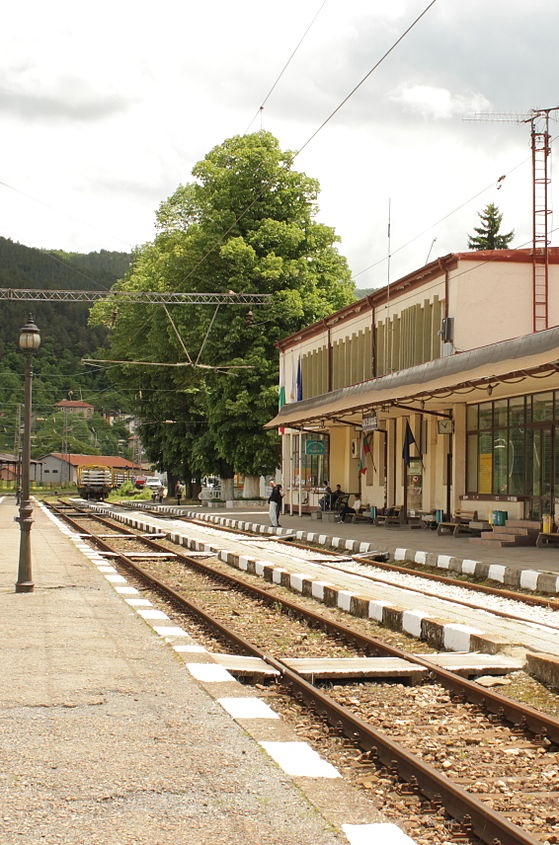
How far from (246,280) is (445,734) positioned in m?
39.4

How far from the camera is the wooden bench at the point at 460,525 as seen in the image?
26219 mm

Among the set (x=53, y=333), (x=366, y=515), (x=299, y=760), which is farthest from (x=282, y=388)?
(x=53, y=333)

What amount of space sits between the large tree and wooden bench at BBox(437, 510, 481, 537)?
1892 cm

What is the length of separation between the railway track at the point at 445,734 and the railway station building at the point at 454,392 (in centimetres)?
952

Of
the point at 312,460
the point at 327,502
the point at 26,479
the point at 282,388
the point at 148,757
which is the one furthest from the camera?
the point at 282,388

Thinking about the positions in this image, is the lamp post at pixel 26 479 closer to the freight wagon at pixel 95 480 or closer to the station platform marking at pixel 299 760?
the station platform marking at pixel 299 760

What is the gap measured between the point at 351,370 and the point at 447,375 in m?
14.9

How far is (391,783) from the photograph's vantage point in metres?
5.63

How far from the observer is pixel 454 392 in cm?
2477

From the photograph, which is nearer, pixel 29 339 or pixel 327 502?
pixel 29 339

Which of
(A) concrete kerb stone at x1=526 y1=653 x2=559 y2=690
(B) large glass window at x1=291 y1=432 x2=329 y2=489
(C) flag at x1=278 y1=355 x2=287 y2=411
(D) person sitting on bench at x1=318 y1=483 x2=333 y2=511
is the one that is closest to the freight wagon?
(C) flag at x1=278 y1=355 x2=287 y2=411

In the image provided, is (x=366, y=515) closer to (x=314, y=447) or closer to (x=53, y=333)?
(x=314, y=447)

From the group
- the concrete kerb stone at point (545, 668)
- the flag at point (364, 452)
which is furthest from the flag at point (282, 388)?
the concrete kerb stone at point (545, 668)

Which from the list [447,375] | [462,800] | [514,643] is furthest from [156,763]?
[447,375]
